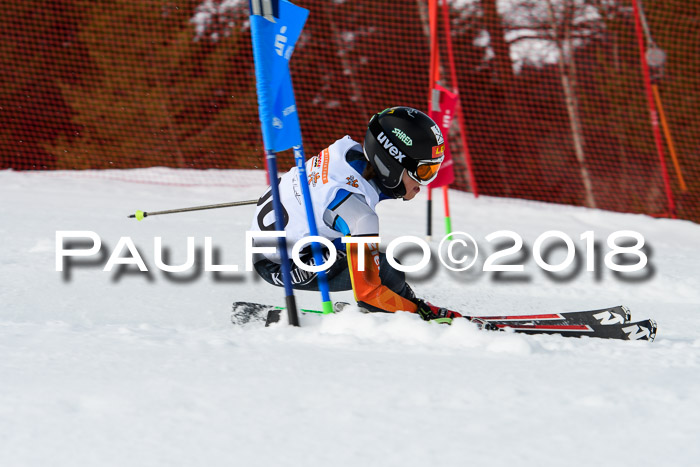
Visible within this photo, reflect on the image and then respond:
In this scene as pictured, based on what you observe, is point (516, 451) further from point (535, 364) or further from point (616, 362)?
point (616, 362)

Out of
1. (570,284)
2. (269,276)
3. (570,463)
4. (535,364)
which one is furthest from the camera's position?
(570,284)

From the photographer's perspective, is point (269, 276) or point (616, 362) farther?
point (269, 276)

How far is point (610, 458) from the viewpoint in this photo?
1.49 meters

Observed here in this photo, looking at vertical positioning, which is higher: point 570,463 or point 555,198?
point 555,198

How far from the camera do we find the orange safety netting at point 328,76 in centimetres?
1399

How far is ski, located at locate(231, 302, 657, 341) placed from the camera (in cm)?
300

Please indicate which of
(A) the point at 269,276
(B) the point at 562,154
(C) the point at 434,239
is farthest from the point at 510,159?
(A) the point at 269,276

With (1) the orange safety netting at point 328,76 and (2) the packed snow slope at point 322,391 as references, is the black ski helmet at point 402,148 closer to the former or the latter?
(2) the packed snow slope at point 322,391

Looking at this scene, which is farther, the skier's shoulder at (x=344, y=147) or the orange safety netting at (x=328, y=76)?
the orange safety netting at (x=328, y=76)

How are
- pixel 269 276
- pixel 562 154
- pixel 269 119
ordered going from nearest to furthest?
1. pixel 269 119
2. pixel 269 276
3. pixel 562 154

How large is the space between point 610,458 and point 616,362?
775mm

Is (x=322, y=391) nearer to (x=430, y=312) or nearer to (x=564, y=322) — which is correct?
(x=430, y=312)

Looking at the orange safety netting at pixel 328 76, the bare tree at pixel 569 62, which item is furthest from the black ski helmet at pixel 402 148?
the bare tree at pixel 569 62

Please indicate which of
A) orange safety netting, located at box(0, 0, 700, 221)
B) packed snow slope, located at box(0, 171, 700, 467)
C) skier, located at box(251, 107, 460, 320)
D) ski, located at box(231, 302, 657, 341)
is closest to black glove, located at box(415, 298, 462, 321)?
skier, located at box(251, 107, 460, 320)
